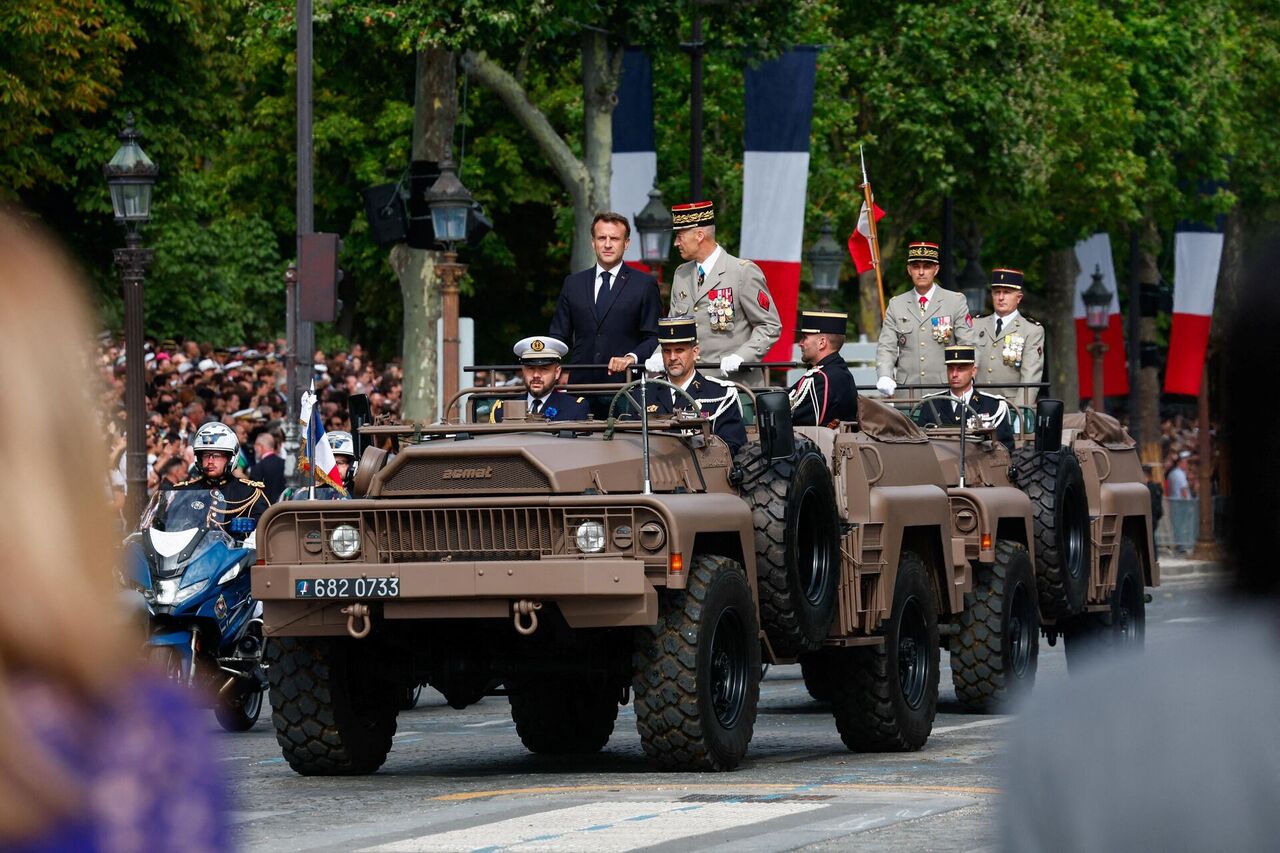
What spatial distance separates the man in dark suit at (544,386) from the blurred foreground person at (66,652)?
1076 centimetres

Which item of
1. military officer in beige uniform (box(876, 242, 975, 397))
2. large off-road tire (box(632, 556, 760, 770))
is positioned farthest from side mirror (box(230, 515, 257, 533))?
large off-road tire (box(632, 556, 760, 770))

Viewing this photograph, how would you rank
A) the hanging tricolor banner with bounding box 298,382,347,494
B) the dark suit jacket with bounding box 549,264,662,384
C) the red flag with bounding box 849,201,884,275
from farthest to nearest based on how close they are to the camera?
the red flag with bounding box 849,201,884,275
the hanging tricolor banner with bounding box 298,382,347,494
the dark suit jacket with bounding box 549,264,662,384

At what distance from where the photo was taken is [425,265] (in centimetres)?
2952

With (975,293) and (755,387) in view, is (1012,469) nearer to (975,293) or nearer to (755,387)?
(755,387)

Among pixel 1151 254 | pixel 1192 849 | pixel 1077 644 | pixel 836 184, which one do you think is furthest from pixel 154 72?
pixel 1192 849

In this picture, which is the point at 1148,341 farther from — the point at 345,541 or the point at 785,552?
the point at 345,541

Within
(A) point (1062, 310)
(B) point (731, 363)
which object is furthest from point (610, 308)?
(A) point (1062, 310)

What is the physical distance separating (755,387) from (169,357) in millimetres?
20157

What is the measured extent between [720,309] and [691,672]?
3.02m

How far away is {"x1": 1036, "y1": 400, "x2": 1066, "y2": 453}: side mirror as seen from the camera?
16.7 metres

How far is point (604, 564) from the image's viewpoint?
11258 millimetres

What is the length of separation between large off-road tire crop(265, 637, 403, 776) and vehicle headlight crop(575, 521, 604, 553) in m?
1.42

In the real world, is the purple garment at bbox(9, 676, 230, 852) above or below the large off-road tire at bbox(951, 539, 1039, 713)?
above

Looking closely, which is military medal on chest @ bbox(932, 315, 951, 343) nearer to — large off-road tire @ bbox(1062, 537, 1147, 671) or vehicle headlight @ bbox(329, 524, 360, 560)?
large off-road tire @ bbox(1062, 537, 1147, 671)
